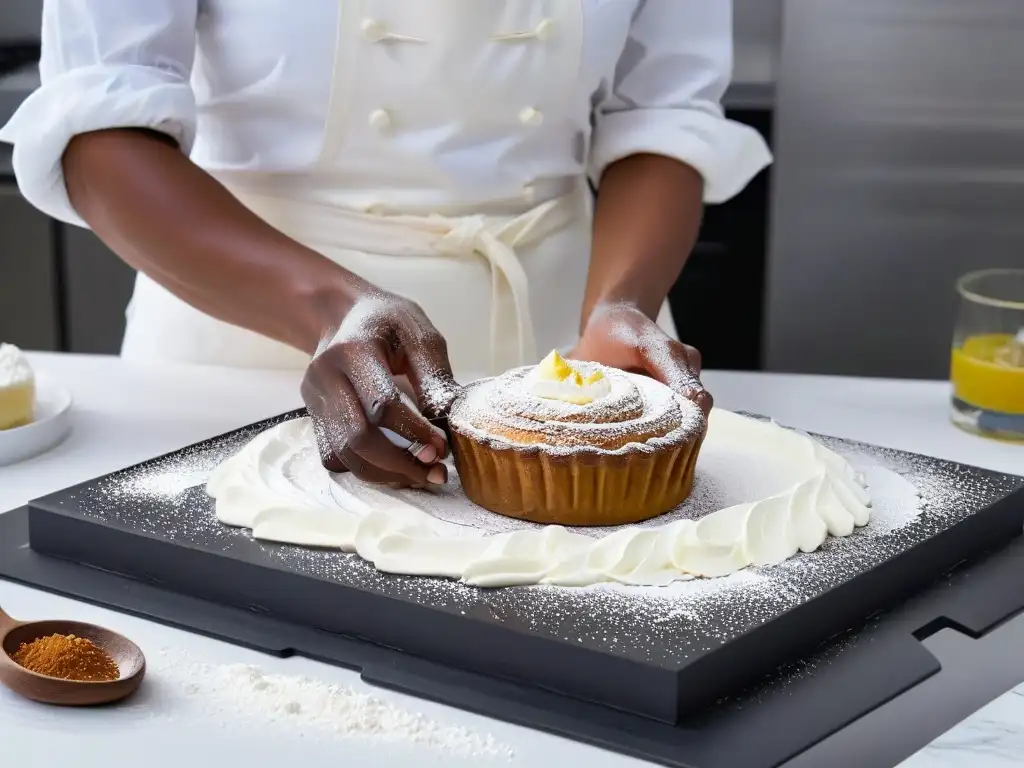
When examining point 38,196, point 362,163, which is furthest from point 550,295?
point 38,196

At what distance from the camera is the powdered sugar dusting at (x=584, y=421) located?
1.17 m

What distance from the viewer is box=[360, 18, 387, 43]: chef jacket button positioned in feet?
5.16

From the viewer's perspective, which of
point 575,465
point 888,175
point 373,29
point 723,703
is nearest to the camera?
point 723,703

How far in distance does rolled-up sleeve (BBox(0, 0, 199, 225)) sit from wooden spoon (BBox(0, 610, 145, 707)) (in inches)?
28.0

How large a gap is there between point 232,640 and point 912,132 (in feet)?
7.37

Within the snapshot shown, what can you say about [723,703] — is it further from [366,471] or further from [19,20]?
[19,20]

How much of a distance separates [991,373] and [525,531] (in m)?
0.72

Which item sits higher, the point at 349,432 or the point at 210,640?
the point at 349,432

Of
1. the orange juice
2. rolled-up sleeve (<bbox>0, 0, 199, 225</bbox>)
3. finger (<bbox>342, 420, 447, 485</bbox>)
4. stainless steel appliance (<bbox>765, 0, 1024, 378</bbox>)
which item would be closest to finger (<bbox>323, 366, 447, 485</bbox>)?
finger (<bbox>342, 420, 447, 485</bbox>)

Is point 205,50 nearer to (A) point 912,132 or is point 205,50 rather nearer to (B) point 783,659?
(B) point 783,659

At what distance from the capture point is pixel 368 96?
1.64 m

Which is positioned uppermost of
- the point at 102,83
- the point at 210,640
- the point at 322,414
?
the point at 102,83

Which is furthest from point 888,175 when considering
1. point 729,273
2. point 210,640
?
point 210,640

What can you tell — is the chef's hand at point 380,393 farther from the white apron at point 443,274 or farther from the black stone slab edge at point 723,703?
the white apron at point 443,274
